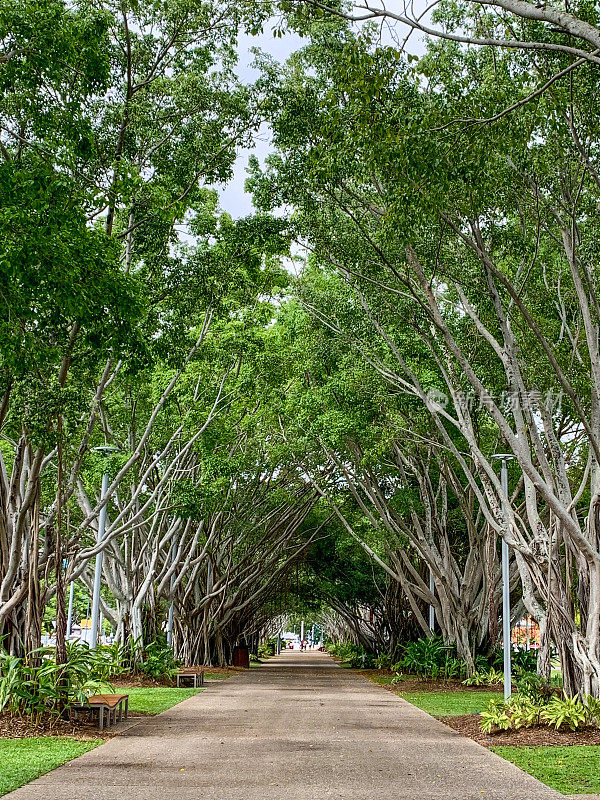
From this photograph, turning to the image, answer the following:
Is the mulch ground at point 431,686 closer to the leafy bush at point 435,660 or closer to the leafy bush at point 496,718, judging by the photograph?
the leafy bush at point 435,660

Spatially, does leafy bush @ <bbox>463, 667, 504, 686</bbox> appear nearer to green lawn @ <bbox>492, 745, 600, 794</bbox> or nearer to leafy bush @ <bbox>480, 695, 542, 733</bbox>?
leafy bush @ <bbox>480, 695, 542, 733</bbox>

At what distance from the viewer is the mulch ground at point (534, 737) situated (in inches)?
452

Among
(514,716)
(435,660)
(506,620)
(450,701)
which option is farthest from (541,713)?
(435,660)

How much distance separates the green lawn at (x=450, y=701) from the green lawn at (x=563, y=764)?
460 centimetres

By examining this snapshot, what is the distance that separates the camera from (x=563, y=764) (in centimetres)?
960

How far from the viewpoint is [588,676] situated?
41.2 ft

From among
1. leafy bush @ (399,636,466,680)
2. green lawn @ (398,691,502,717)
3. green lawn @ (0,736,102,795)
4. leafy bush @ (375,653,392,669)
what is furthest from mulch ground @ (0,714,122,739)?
leafy bush @ (375,653,392,669)

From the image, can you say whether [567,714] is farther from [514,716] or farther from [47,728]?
[47,728]

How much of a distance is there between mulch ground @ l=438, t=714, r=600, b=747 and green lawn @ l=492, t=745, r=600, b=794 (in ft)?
1.30

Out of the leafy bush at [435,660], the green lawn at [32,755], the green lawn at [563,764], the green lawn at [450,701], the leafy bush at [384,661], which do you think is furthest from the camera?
the leafy bush at [384,661]

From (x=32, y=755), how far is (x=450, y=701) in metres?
11.2

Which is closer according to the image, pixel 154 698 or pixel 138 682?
pixel 154 698

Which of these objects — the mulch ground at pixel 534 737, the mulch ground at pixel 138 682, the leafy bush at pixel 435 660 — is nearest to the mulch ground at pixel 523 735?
the mulch ground at pixel 534 737

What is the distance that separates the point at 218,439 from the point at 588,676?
1110 cm
